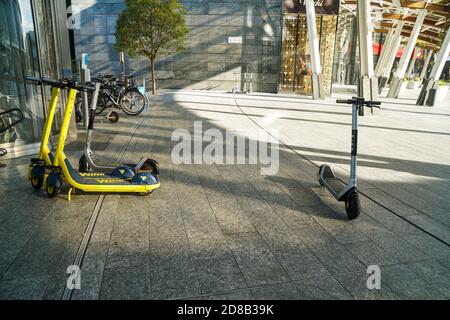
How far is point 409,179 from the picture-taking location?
17.5 feet

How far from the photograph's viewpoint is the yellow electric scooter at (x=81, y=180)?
3979 mm

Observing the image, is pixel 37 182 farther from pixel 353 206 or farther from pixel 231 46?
pixel 231 46

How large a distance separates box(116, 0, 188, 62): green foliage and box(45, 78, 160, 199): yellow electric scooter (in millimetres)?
11923

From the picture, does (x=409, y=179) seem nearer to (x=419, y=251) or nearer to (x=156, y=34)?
(x=419, y=251)

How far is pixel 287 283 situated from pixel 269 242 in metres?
0.65

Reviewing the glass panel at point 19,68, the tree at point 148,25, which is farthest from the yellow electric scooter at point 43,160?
the tree at point 148,25

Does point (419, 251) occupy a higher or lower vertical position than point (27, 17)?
lower

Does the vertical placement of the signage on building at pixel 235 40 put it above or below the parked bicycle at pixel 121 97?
above

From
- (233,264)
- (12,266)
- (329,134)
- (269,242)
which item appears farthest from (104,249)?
(329,134)

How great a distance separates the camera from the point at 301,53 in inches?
803

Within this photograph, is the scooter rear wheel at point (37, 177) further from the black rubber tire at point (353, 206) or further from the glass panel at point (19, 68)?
the black rubber tire at point (353, 206)

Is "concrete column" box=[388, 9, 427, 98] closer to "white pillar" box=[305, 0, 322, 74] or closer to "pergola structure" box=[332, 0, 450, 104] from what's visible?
"pergola structure" box=[332, 0, 450, 104]

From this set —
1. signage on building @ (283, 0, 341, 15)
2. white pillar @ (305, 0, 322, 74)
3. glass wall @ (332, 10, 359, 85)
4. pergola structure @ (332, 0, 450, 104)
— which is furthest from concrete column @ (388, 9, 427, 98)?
glass wall @ (332, 10, 359, 85)

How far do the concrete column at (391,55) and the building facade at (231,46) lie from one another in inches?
275
